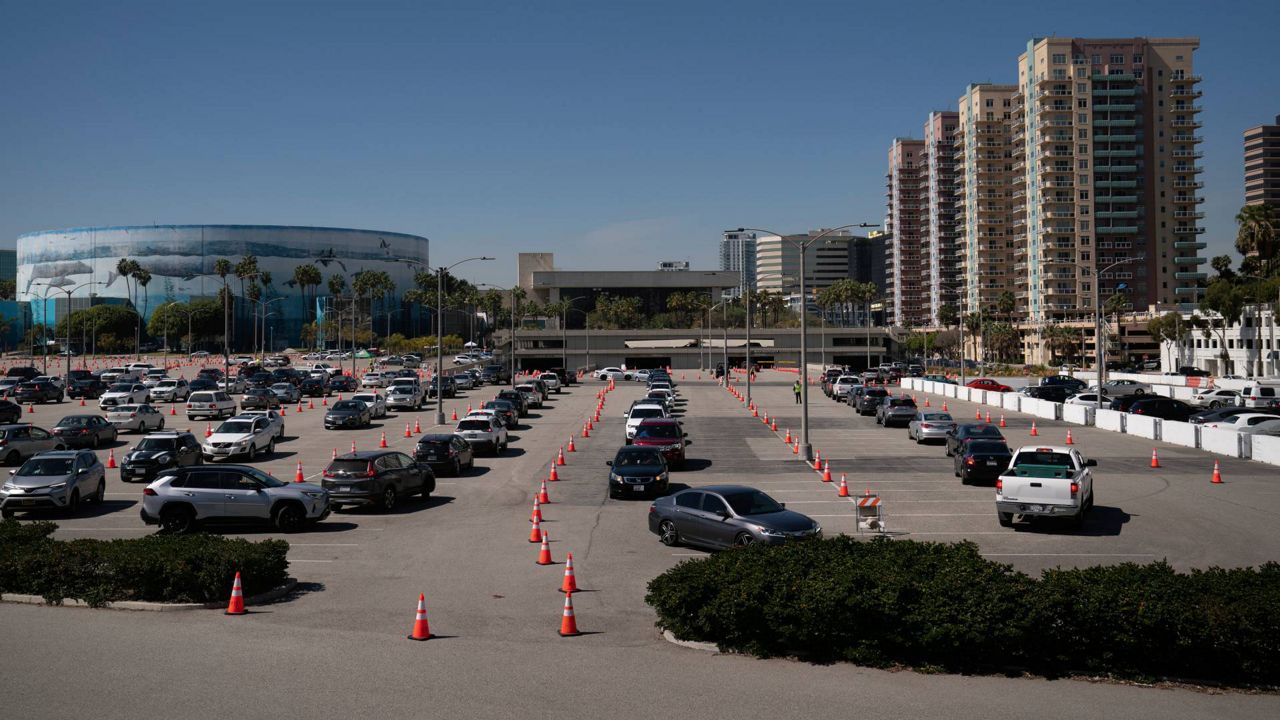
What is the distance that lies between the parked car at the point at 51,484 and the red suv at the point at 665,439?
16050mm

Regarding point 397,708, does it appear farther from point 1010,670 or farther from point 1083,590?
point 1083,590

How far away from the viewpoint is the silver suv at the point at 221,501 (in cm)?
2212

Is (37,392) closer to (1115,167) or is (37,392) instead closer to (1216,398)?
(1216,398)

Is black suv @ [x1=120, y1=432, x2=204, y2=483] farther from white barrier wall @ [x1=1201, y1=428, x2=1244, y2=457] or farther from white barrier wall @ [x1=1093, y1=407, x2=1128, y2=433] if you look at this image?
white barrier wall @ [x1=1093, y1=407, x2=1128, y2=433]

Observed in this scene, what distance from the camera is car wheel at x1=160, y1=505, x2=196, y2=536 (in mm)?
22062

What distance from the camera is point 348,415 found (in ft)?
158

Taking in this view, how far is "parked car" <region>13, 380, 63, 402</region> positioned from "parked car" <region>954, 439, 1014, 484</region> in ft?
184

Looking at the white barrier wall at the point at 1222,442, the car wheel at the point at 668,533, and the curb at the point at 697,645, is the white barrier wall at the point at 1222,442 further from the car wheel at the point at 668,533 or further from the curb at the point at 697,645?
the curb at the point at 697,645

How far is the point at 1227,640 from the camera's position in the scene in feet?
38.3

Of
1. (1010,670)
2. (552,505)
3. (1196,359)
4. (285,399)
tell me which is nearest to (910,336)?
(1196,359)

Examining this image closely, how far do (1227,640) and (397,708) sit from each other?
30.0 ft

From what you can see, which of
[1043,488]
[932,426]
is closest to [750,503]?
[1043,488]

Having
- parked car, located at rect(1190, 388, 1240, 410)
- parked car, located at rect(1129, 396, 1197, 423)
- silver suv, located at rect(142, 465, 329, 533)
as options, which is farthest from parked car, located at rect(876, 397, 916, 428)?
silver suv, located at rect(142, 465, 329, 533)

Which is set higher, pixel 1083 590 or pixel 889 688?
pixel 1083 590
